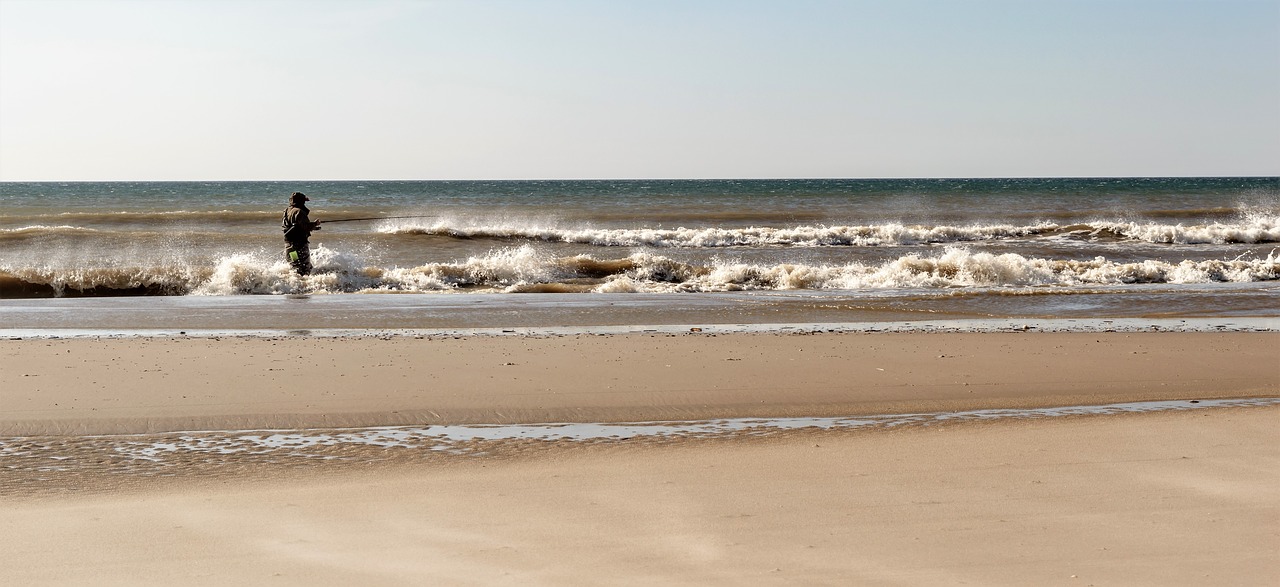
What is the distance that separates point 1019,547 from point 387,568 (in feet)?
7.71

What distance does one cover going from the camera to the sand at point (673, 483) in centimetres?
397

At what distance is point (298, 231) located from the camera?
16.7 metres

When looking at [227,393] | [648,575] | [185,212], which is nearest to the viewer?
[648,575]

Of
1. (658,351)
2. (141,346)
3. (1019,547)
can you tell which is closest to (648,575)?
(1019,547)

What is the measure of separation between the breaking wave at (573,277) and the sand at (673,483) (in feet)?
26.4

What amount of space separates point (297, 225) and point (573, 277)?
504 centimetres

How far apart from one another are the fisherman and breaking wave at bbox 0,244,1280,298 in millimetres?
261

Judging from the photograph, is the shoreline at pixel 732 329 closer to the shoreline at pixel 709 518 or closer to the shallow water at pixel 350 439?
the shallow water at pixel 350 439

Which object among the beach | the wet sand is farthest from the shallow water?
the wet sand

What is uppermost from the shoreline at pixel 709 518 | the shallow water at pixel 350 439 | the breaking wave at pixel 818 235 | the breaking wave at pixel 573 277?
the breaking wave at pixel 818 235

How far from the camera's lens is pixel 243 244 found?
88.0 feet

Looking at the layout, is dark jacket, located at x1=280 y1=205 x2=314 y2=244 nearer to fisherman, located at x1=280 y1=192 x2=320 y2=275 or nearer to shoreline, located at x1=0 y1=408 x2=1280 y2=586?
fisherman, located at x1=280 y1=192 x2=320 y2=275

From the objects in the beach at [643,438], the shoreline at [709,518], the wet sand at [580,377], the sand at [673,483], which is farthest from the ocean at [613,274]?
the shoreline at [709,518]

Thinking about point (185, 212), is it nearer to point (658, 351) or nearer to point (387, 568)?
point (658, 351)
